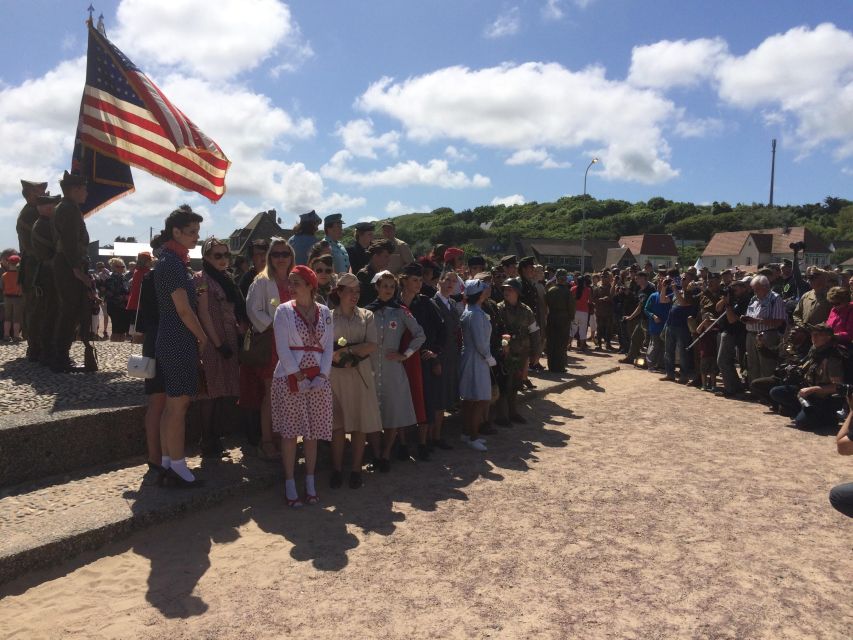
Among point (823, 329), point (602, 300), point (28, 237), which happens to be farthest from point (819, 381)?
point (28, 237)

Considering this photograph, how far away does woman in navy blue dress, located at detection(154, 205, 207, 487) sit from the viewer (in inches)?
171

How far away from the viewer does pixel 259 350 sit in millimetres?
5125

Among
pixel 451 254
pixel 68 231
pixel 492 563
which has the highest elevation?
pixel 68 231

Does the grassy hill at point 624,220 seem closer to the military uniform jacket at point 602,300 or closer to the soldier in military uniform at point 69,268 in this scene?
the military uniform jacket at point 602,300

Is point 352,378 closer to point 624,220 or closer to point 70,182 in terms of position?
point 70,182

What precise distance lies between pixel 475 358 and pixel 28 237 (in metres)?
5.36

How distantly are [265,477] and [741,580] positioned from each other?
11.7ft

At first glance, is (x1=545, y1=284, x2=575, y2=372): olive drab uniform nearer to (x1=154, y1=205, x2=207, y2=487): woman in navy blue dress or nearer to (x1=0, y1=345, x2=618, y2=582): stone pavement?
(x1=0, y1=345, x2=618, y2=582): stone pavement

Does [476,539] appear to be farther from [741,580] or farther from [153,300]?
[153,300]

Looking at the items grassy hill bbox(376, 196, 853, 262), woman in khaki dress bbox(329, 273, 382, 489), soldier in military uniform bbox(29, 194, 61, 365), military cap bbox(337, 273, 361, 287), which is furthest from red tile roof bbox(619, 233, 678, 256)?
military cap bbox(337, 273, 361, 287)

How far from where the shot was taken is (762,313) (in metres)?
8.99

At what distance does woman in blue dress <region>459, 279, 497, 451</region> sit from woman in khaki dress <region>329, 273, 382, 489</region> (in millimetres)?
1527

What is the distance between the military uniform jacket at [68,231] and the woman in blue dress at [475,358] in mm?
4093

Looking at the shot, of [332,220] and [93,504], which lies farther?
[332,220]
